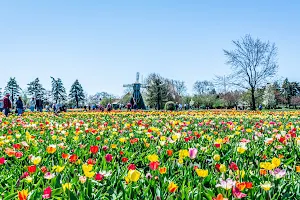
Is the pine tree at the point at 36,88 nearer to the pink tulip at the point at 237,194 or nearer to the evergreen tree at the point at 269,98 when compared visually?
the evergreen tree at the point at 269,98

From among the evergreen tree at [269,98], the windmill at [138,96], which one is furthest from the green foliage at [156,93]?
the evergreen tree at [269,98]

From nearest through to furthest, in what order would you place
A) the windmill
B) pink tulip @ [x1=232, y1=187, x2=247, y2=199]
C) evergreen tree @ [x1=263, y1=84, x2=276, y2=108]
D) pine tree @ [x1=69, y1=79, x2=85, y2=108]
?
1. pink tulip @ [x1=232, y1=187, x2=247, y2=199]
2. the windmill
3. evergreen tree @ [x1=263, y1=84, x2=276, y2=108]
4. pine tree @ [x1=69, y1=79, x2=85, y2=108]

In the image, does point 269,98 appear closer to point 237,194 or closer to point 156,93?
point 156,93

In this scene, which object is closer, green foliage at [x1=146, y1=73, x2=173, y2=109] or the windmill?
the windmill

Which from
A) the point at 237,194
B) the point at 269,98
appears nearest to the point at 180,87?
the point at 269,98

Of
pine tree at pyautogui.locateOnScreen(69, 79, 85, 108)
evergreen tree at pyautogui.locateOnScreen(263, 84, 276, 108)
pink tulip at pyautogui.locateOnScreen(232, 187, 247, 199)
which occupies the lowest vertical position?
pink tulip at pyautogui.locateOnScreen(232, 187, 247, 199)

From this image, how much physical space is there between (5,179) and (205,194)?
137cm

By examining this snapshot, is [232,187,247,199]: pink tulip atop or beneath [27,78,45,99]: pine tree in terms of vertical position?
beneath

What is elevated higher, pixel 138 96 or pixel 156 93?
pixel 156 93

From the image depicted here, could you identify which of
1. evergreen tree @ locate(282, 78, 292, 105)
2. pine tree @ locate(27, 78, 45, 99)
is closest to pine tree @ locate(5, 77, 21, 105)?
pine tree @ locate(27, 78, 45, 99)

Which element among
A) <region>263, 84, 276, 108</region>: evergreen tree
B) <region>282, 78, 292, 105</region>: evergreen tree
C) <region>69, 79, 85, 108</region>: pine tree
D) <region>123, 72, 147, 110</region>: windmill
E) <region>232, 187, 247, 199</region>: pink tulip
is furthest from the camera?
<region>69, 79, 85, 108</region>: pine tree

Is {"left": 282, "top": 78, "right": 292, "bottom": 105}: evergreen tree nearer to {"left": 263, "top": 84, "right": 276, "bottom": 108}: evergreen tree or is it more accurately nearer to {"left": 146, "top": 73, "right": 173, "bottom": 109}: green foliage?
{"left": 263, "top": 84, "right": 276, "bottom": 108}: evergreen tree

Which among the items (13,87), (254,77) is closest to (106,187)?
(254,77)

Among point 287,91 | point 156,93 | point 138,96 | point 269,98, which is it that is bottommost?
point 269,98
